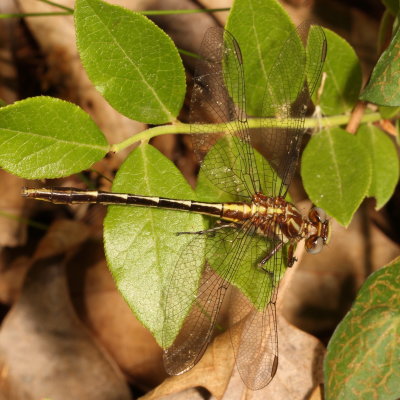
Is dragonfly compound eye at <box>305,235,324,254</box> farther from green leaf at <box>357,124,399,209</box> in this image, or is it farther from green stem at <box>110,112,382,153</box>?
green stem at <box>110,112,382,153</box>

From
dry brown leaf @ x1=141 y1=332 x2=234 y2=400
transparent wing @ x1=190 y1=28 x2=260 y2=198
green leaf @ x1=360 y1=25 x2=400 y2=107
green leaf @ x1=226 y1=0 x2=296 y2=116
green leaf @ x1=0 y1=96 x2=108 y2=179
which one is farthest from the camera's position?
dry brown leaf @ x1=141 y1=332 x2=234 y2=400

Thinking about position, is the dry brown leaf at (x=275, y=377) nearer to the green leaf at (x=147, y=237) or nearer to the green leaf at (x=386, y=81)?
the green leaf at (x=147, y=237)

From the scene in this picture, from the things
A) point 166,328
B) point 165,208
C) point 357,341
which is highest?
point 165,208

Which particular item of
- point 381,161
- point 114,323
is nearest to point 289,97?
point 381,161

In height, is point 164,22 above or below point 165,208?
above

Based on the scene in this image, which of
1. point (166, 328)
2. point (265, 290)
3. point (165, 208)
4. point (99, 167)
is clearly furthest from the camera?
point (99, 167)

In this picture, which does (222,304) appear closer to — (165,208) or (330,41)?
(165,208)

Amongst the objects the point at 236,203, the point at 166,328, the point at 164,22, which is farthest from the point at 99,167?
the point at 166,328

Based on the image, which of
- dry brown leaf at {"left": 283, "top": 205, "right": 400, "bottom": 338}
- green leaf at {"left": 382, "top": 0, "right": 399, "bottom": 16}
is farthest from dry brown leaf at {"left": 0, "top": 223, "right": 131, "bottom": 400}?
green leaf at {"left": 382, "top": 0, "right": 399, "bottom": 16}
